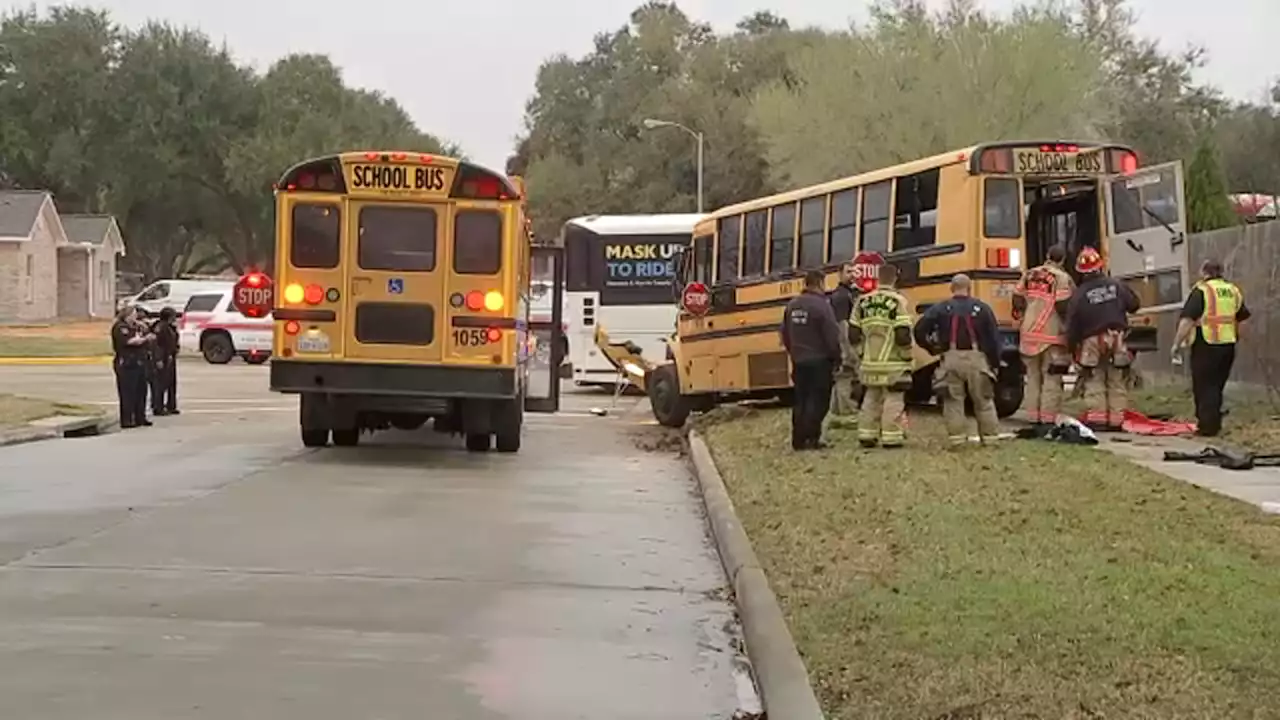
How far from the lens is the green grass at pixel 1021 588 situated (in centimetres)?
620

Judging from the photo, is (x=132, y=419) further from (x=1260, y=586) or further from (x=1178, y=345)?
(x=1260, y=586)

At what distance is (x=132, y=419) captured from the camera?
21.3 m

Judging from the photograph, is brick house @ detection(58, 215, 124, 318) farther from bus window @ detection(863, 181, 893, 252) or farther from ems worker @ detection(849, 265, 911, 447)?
ems worker @ detection(849, 265, 911, 447)

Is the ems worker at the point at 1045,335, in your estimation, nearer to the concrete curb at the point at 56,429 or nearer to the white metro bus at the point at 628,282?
the concrete curb at the point at 56,429

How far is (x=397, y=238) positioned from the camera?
624 inches

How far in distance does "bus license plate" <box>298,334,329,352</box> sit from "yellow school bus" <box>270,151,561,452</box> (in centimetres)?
1

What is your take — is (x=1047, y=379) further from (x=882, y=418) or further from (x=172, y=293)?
(x=172, y=293)

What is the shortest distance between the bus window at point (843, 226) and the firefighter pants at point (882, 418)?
166 inches

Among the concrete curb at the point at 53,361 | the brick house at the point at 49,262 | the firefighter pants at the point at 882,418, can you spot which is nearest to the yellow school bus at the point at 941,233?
the firefighter pants at the point at 882,418

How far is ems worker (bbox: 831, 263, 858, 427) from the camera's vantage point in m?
16.0

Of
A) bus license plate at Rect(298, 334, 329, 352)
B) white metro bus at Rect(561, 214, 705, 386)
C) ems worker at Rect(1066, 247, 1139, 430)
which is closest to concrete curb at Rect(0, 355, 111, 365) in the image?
white metro bus at Rect(561, 214, 705, 386)

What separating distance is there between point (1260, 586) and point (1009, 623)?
148 cm

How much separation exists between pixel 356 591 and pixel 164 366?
15083mm

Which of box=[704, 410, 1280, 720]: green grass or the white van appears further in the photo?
the white van
